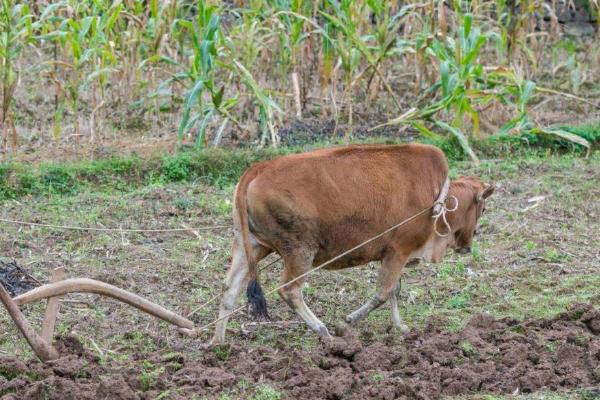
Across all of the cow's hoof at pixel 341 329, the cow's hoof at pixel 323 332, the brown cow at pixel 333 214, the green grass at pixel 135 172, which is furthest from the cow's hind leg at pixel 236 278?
the green grass at pixel 135 172

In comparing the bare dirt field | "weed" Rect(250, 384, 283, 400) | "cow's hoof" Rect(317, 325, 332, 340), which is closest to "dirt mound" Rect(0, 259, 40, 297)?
the bare dirt field

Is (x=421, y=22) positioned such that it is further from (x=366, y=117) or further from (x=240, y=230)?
(x=240, y=230)

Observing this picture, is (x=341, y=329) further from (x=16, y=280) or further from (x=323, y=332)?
(x=16, y=280)

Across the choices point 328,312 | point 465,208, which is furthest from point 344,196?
point 465,208

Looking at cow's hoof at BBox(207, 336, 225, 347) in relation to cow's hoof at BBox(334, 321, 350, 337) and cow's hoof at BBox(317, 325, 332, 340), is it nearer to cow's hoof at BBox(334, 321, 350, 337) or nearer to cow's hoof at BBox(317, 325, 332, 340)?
cow's hoof at BBox(317, 325, 332, 340)

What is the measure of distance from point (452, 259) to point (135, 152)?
4.09 m

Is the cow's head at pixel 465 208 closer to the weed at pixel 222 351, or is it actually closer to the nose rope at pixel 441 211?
the nose rope at pixel 441 211

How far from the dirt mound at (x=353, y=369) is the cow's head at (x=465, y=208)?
3.91 feet

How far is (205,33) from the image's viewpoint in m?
10.7

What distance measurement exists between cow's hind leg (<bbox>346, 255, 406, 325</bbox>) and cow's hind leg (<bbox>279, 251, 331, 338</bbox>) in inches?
20.8

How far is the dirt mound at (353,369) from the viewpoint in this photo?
5.99m

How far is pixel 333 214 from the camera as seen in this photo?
7.35m

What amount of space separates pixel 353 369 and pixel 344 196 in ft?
4.42

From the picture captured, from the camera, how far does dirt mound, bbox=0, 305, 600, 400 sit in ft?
19.6
